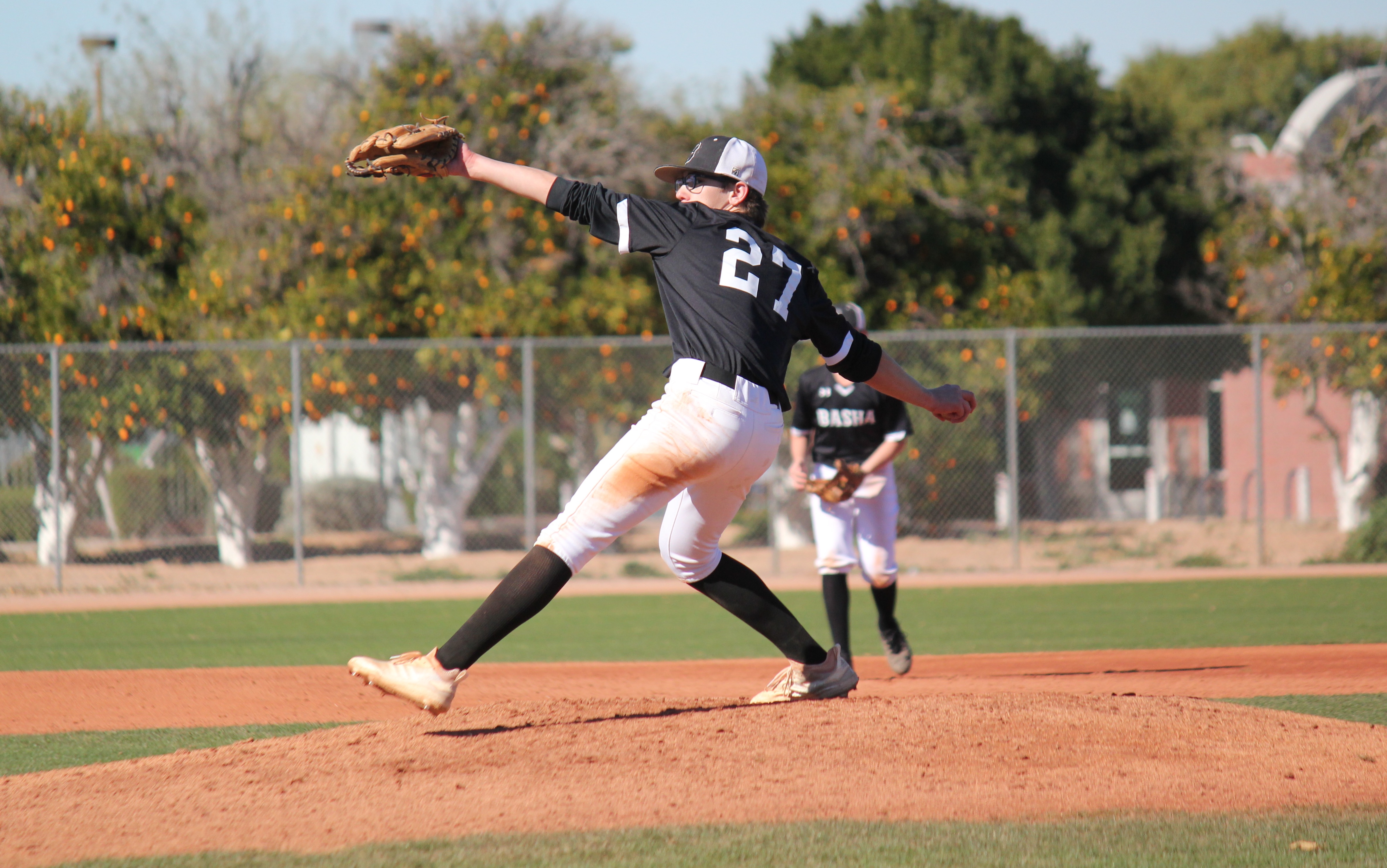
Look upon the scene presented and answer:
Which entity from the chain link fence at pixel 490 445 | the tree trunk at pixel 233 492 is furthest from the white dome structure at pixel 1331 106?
the tree trunk at pixel 233 492

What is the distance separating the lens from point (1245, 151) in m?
26.9

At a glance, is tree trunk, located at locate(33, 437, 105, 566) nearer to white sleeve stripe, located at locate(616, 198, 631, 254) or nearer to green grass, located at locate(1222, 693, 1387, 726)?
white sleeve stripe, located at locate(616, 198, 631, 254)

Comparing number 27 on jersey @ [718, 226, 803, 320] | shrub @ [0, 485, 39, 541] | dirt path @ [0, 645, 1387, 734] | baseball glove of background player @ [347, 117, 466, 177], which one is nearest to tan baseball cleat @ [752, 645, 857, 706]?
dirt path @ [0, 645, 1387, 734]

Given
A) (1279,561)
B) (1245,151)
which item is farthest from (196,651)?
(1245,151)

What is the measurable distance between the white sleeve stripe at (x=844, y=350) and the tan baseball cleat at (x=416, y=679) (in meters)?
1.58

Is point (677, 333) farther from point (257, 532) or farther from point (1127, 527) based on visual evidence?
point (1127, 527)

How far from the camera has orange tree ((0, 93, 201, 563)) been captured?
13.6 metres

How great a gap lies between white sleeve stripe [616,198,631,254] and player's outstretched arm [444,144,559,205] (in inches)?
8.7

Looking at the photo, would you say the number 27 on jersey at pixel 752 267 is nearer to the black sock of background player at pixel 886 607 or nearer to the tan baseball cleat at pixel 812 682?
the tan baseball cleat at pixel 812 682

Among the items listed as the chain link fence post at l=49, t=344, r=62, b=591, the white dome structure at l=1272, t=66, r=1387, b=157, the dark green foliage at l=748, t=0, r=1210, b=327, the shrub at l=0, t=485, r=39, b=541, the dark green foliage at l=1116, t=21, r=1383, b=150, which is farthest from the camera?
the dark green foliage at l=1116, t=21, r=1383, b=150

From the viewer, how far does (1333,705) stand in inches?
217

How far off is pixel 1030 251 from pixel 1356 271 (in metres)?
6.30

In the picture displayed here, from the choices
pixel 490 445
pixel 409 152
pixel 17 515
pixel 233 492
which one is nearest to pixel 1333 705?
pixel 409 152

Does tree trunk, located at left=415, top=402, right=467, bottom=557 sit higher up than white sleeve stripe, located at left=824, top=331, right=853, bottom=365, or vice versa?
white sleeve stripe, located at left=824, top=331, right=853, bottom=365
